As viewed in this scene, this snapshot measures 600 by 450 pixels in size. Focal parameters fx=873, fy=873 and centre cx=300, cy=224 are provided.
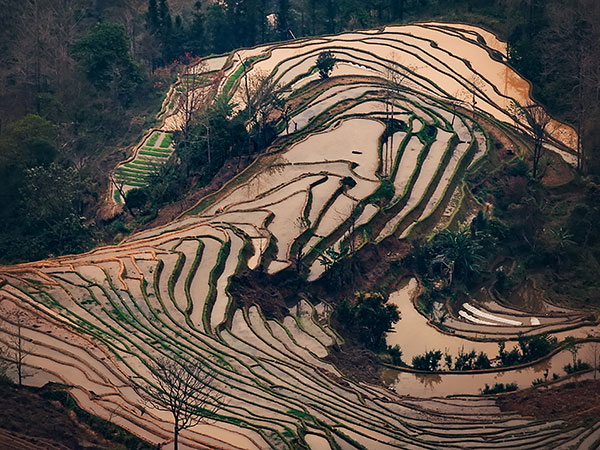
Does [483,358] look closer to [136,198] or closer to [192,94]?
[136,198]

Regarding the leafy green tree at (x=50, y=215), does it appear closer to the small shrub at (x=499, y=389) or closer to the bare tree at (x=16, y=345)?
the bare tree at (x=16, y=345)

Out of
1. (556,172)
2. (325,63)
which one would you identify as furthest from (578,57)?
(325,63)

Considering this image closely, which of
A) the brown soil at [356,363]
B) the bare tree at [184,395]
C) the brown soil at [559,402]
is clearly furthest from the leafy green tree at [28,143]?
the brown soil at [559,402]

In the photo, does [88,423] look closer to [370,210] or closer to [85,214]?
[370,210]

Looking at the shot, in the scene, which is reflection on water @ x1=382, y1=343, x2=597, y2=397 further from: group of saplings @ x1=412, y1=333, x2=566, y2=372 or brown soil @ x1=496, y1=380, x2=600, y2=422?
brown soil @ x1=496, y1=380, x2=600, y2=422

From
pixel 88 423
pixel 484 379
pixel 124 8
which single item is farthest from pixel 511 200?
pixel 124 8
